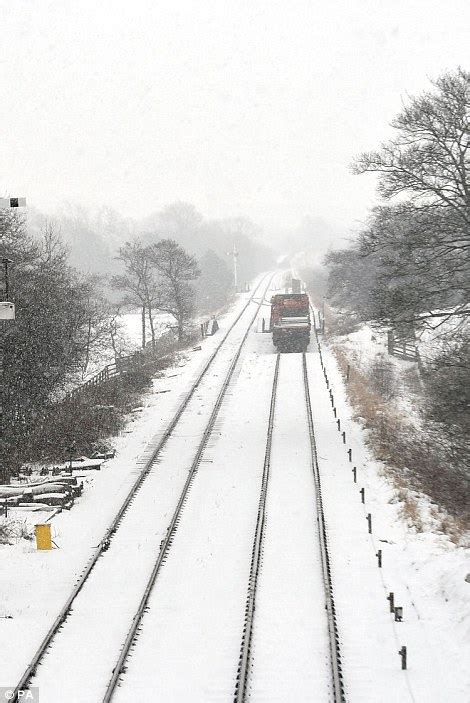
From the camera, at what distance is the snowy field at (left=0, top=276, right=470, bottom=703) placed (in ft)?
28.8

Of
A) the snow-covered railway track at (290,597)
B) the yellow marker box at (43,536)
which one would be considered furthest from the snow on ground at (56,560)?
the snow-covered railway track at (290,597)

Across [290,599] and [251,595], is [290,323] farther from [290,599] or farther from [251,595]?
[251,595]

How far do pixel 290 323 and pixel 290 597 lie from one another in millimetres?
29452

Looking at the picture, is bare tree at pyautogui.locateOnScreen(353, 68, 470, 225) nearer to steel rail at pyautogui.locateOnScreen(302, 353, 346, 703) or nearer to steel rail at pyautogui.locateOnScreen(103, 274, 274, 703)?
steel rail at pyautogui.locateOnScreen(302, 353, 346, 703)

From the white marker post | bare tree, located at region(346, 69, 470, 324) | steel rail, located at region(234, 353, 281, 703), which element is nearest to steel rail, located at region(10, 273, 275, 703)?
steel rail, located at region(234, 353, 281, 703)

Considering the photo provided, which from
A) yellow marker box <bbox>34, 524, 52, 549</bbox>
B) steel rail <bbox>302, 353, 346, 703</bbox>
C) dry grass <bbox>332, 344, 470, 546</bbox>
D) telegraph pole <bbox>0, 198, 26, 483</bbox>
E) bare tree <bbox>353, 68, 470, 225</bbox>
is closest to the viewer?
steel rail <bbox>302, 353, 346, 703</bbox>

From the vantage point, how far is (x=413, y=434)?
2088 cm

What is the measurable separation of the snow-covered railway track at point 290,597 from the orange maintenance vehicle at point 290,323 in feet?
63.4

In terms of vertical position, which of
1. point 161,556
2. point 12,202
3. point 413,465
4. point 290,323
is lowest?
point 161,556

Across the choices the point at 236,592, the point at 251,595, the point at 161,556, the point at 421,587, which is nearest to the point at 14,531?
the point at 161,556

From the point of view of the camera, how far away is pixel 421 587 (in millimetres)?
11258

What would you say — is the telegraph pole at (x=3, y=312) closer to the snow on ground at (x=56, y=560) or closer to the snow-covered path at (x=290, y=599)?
the snow on ground at (x=56, y=560)

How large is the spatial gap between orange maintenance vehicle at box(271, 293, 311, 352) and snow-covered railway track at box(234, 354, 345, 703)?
760 inches

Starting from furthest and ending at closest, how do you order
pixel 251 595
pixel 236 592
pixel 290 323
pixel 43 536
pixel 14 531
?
pixel 290 323 < pixel 14 531 < pixel 43 536 < pixel 236 592 < pixel 251 595
